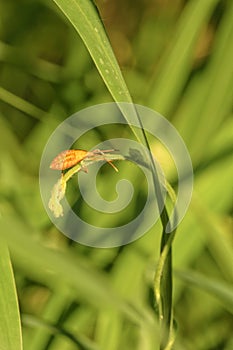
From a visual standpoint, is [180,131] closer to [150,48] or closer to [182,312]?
[182,312]

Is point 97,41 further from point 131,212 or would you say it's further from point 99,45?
point 131,212

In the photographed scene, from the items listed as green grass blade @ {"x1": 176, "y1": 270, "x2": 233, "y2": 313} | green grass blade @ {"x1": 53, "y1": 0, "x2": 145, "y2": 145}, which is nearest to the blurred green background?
green grass blade @ {"x1": 176, "y1": 270, "x2": 233, "y2": 313}

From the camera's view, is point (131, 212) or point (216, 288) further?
point (131, 212)

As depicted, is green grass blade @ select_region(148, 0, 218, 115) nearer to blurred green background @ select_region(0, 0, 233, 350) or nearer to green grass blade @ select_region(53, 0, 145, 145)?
blurred green background @ select_region(0, 0, 233, 350)

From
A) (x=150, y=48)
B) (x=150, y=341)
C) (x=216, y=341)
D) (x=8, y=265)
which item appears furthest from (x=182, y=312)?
(x=8, y=265)

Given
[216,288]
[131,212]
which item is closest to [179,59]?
[131,212]

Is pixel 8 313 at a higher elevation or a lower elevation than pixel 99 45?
lower
